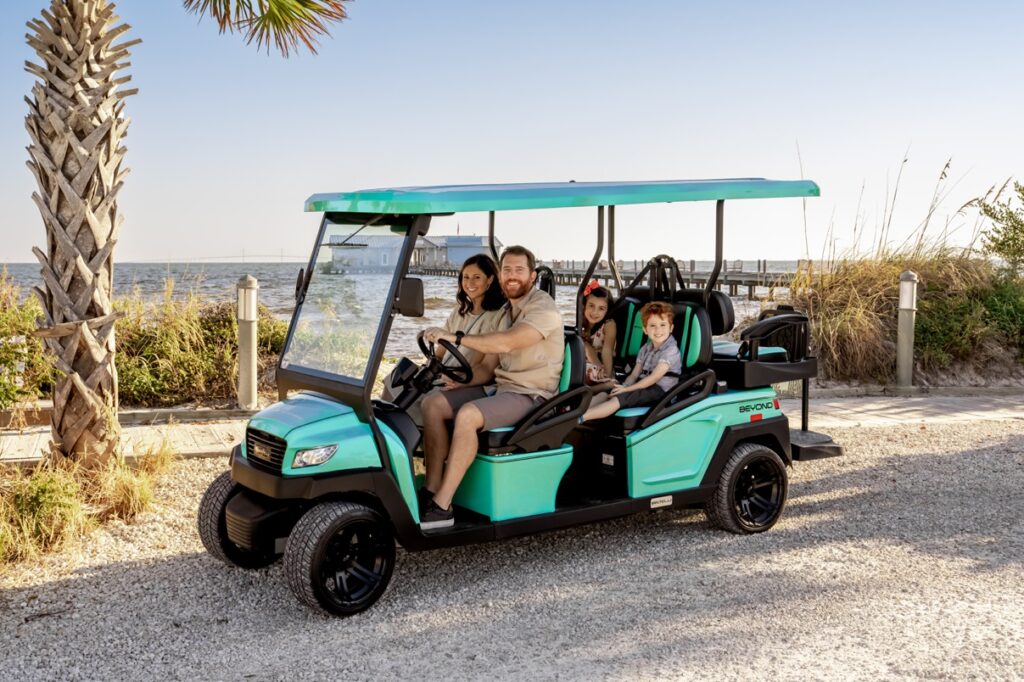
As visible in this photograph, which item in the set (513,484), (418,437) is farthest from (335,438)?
(513,484)

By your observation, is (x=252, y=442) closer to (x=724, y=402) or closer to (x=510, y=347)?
(x=510, y=347)

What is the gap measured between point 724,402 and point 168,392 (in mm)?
5593

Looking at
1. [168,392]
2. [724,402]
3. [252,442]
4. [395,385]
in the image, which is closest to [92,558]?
[252,442]

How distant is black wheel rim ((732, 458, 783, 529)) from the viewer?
5.73 metres

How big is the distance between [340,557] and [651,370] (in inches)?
83.1

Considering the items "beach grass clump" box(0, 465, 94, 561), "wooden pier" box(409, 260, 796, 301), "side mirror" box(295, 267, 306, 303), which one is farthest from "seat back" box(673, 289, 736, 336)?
"wooden pier" box(409, 260, 796, 301)

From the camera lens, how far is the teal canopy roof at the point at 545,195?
441cm

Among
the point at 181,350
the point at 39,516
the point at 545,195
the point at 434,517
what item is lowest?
the point at 39,516

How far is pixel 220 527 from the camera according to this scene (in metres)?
4.88

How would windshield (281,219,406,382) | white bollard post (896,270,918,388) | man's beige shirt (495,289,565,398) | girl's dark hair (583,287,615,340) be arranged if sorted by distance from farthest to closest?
white bollard post (896,270,918,388), girl's dark hair (583,287,615,340), man's beige shirt (495,289,565,398), windshield (281,219,406,382)

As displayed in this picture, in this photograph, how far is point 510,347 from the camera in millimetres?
4914

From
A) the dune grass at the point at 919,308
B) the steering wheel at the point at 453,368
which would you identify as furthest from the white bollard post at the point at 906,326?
the steering wheel at the point at 453,368

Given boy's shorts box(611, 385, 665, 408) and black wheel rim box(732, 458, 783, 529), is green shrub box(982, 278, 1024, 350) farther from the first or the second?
boy's shorts box(611, 385, 665, 408)

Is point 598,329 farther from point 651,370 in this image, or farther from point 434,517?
point 434,517
